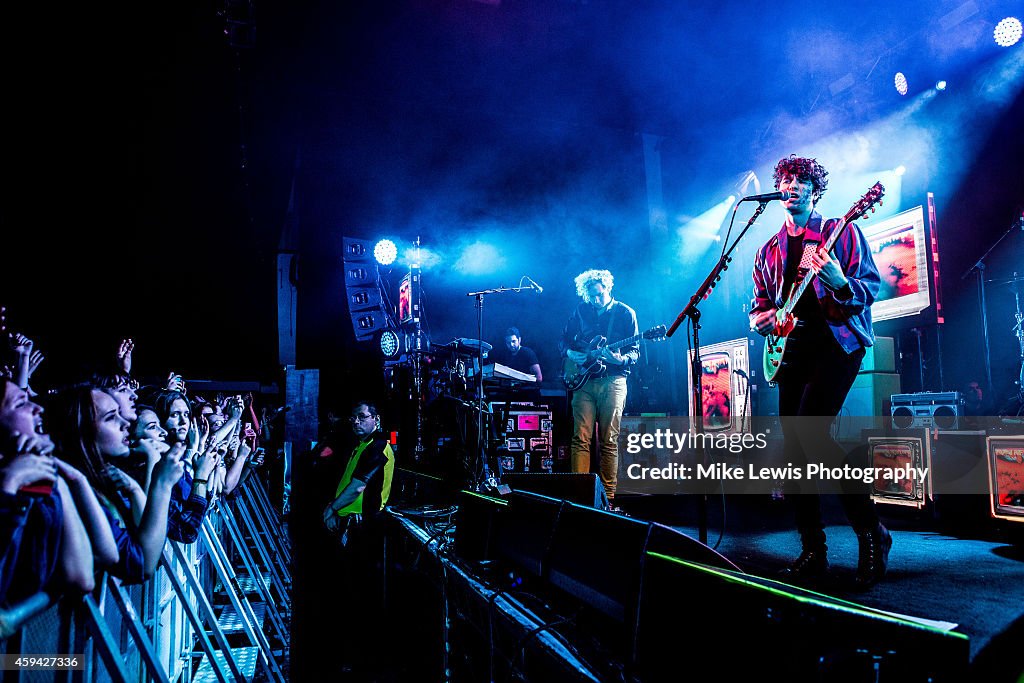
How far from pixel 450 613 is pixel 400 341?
762 centimetres

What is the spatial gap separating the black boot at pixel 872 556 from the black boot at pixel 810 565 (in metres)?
0.12

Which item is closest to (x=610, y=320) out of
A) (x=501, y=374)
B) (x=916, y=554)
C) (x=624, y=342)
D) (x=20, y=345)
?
(x=624, y=342)

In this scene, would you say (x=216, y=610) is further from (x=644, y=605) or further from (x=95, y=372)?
(x=644, y=605)

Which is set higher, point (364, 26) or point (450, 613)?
point (364, 26)

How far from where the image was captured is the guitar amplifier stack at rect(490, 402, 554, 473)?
22.3 ft

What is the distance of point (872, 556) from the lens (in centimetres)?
212

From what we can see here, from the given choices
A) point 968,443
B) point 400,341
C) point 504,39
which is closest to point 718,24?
point 504,39

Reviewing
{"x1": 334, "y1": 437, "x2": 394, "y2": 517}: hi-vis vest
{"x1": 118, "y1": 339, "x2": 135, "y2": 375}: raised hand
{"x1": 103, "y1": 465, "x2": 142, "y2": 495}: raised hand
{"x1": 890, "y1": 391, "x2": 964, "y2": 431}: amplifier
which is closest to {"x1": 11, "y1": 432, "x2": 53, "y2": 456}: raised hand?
{"x1": 103, "y1": 465, "x2": 142, "y2": 495}: raised hand

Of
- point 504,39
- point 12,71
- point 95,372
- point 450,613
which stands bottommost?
point 450,613

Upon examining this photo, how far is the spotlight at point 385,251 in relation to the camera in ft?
35.8

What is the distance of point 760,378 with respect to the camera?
28.2 feet

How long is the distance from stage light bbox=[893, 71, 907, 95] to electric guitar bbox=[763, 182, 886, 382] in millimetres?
5543

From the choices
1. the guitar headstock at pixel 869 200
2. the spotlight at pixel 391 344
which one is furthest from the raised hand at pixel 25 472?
the spotlight at pixel 391 344

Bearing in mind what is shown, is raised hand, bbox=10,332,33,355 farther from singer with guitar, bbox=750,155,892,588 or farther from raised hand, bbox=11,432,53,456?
singer with guitar, bbox=750,155,892,588
